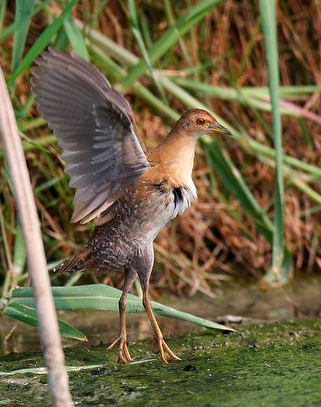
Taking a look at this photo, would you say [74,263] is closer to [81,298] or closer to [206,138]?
[81,298]

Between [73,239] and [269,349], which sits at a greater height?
[73,239]

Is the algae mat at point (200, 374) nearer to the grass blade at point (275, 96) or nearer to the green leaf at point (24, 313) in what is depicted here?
the green leaf at point (24, 313)

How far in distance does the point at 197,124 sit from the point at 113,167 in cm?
54

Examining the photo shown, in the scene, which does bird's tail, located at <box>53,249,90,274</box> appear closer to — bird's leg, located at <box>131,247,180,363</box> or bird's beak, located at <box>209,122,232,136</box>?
bird's leg, located at <box>131,247,180,363</box>

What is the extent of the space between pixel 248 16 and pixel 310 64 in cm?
50

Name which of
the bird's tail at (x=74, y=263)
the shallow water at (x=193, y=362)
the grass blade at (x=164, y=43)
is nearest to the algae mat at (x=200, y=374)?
the shallow water at (x=193, y=362)

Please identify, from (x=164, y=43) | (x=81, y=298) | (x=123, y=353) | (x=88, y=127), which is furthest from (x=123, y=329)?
(x=164, y=43)

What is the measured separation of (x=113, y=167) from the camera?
3873mm

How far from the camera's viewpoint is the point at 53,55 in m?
3.48

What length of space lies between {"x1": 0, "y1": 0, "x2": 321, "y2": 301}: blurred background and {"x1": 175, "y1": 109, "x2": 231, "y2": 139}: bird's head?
0.69m

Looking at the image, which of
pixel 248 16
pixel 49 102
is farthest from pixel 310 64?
pixel 49 102

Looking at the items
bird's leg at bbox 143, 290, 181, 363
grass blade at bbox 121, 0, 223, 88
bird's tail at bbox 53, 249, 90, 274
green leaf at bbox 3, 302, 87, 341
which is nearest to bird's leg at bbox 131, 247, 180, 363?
bird's leg at bbox 143, 290, 181, 363

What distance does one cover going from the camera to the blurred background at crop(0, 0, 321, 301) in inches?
204

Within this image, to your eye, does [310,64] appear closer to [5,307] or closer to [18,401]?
[5,307]
